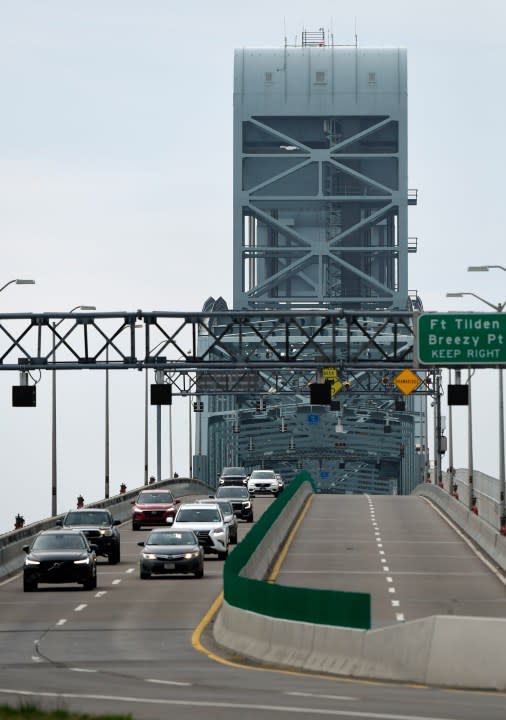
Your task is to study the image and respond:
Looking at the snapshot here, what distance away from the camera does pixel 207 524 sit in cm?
5875

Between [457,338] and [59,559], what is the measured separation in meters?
15.5

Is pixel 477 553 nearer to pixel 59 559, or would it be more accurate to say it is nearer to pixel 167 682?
pixel 59 559

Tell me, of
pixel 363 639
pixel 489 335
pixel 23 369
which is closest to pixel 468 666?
pixel 363 639

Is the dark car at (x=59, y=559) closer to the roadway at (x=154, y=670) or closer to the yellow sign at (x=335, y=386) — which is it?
the roadway at (x=154, y=670)

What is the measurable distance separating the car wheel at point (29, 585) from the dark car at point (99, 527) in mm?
9762

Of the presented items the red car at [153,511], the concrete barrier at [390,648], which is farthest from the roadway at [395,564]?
the red car at [153,511]

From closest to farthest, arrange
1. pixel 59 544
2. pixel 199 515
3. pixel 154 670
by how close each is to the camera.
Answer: pixel 154 670, pixel 59 544, pixel 199 515

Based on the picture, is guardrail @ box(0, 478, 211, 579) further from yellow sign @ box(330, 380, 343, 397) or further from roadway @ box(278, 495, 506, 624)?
yellow sign @ box(330, 380, 343, 397)

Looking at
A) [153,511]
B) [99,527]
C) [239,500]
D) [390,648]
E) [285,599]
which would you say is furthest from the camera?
[239,500]

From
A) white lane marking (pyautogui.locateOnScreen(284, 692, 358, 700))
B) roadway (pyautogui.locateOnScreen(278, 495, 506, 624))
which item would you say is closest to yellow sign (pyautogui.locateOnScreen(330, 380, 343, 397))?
roadway (pyautogui.locateOnScreen(278, 495, 506, 624))

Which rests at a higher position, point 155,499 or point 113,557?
point 155,499

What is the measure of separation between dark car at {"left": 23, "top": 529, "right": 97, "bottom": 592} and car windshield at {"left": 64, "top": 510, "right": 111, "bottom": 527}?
435 inches

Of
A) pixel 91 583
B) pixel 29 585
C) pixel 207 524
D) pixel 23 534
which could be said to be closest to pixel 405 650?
pixel 91 583

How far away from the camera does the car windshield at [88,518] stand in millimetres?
59312
